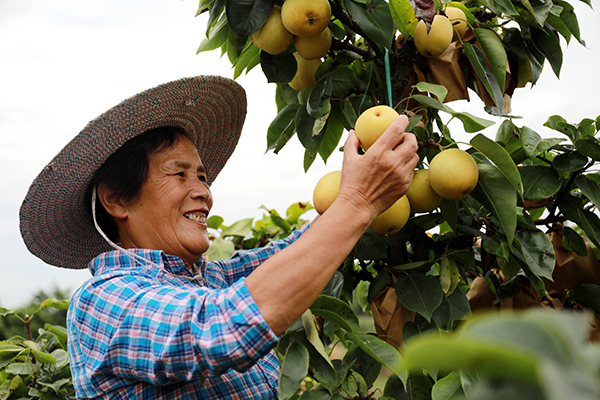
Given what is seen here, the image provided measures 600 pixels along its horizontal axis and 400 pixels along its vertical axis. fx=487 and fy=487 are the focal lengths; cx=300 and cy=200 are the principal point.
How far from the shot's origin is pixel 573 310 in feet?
4.67

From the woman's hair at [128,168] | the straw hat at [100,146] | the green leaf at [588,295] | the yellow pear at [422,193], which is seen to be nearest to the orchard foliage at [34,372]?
the straw hat at [100,146]

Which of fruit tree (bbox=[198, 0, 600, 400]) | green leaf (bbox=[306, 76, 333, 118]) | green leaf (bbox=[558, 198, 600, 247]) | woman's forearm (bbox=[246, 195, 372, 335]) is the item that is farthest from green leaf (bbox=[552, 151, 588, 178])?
woman's forearm (bbox=[246, 195, 372, 335])

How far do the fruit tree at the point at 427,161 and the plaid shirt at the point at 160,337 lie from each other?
5.2 inches

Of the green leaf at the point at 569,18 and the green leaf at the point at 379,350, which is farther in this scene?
the green leaf at the point at 569,18

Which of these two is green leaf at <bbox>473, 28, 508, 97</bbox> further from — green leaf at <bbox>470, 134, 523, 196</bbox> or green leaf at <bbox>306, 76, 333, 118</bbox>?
green leaf at <bbox>306, 76, 333, 118</bbox>

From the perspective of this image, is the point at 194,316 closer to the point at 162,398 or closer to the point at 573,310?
the point at 162,398

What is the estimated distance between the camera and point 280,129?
130 centimetres

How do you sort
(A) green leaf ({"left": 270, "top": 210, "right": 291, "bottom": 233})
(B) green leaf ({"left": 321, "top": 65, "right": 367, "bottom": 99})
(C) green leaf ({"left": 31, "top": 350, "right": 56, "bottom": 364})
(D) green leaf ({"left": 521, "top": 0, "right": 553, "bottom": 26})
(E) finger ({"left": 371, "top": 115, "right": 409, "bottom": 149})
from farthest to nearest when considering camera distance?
(A) green leaf ({"left": 270, "top": 210, "right": 291, "bottom": 233}) → (C) green leaf ({"left": 31, "top": 350, "right": 56, "bottom": 364}) → (B) green leaf ({"left": 321, "top": 65, "right": 367, "bottom": 99}) → (D) green leaf ({"left": 521, "top": 0, "right": 553, "bottom": 26}) → (E) finger ({"left": 371, "top": 115, "right": 409, "bottom": 149})

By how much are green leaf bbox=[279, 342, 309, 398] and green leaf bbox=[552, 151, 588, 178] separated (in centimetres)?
79

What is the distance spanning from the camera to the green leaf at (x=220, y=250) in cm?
189

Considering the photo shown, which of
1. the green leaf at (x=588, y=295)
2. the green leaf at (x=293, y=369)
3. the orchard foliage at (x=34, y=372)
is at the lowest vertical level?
the green leaf at (x=588, y=295)

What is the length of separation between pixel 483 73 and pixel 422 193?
31cm

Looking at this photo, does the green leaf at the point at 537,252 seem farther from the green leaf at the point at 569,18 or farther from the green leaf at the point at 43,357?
the green leaf at the point at 43,357

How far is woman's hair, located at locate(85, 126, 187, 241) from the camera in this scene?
1.20 metres
